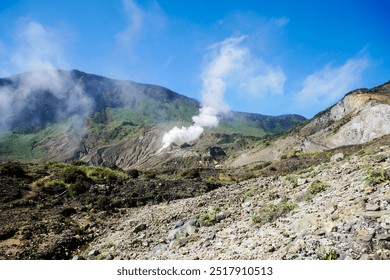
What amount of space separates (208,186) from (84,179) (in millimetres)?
11898

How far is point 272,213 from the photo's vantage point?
12.8m

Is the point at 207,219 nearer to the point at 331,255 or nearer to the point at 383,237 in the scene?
the point at 331,255

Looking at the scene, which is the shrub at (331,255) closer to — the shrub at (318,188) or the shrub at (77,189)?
the shrub at (318,188)

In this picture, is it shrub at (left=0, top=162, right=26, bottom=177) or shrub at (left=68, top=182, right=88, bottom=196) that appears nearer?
shrub at (left=68, top=182, right=88, bottom=196)

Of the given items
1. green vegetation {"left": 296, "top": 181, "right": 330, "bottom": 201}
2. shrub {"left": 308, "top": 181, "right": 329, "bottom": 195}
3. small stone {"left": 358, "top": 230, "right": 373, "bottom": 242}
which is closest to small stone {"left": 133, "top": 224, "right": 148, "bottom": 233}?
green vegetation {"left": 296, "top": 181, "right": 330, "bottom": 201}

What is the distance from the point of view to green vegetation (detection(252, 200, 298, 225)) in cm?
1250

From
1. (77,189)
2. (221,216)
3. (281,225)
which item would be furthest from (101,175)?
(281,225)

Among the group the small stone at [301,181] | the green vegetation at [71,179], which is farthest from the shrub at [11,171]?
the small stone at [301,181]

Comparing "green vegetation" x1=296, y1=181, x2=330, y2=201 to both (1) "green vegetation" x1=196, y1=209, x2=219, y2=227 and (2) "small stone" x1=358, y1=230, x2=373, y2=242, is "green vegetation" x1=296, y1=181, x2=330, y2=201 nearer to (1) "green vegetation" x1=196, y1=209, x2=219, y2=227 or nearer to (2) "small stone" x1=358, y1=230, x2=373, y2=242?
(1) "green vegetation" x1=196, y1=209, x2=219, y2=227

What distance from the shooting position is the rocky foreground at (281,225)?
865cm

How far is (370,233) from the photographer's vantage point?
845 centimetres

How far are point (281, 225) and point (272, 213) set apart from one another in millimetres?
1448

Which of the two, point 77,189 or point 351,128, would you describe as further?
point 351,128

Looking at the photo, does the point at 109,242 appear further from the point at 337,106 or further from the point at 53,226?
the point at 337,106
